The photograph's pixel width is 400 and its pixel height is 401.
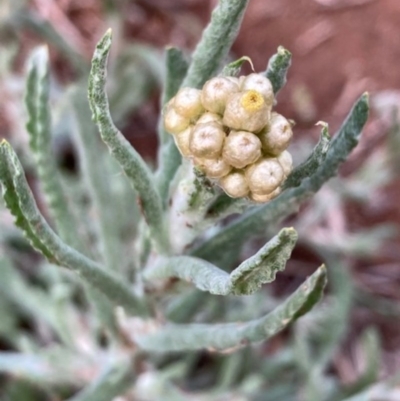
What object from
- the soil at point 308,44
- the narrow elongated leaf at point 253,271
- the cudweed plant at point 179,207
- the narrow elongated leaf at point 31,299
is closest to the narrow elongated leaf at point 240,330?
the cudweed plant at point 179,207

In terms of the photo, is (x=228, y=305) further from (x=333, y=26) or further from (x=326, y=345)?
(x=333, y=26)

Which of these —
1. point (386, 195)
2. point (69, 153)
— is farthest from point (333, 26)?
point (69, 153)

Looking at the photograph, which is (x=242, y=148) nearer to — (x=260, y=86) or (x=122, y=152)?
(x=260, y=86)

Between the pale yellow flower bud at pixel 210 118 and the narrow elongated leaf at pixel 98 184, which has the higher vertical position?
the narrow elongated leaf at pixel 98 184

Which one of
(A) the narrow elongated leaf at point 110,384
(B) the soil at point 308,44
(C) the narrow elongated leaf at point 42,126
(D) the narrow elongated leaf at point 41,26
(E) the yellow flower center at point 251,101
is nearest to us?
(E) the yellow flower center at point 251,101

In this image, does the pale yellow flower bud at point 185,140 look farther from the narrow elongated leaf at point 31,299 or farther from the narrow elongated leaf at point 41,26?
the narrow elongated leaf at point 41,26

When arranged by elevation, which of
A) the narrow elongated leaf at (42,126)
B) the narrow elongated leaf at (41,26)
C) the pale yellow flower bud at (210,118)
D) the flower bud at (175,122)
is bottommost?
the pale yellow flower bud at (210,118)

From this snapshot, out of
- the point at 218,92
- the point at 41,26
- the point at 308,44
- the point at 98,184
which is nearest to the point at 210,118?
the point at 218,92
